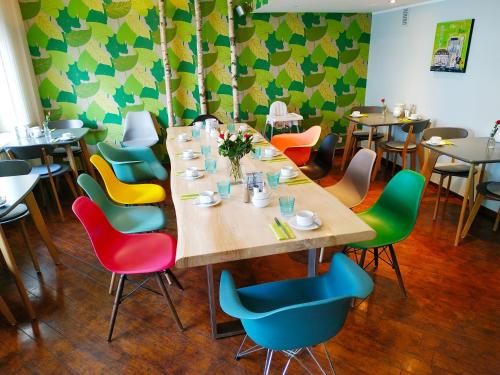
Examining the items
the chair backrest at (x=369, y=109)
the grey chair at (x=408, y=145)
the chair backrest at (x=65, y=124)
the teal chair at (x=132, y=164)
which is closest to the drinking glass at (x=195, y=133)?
the teal chair at (x=132, y=164)

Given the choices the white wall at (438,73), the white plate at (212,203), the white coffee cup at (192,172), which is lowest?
the white plate at (212,203)

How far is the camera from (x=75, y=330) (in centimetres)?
221

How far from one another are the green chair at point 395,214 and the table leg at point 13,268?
209cm

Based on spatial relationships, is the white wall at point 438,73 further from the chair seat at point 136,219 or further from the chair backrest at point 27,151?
the chair backrest at point 27,151

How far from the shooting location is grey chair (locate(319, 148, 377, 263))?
105 inches

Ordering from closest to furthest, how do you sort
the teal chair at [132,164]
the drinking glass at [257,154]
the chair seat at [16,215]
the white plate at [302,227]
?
the white plate at [302,227]
the chair seat at [16,215]
the drinking glass at [257,154]
the teal chair at [132,164]

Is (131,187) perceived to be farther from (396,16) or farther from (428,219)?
(396,16)

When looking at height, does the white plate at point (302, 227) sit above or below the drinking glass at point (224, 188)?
below

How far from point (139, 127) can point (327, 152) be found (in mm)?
2922

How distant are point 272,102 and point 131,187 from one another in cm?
320

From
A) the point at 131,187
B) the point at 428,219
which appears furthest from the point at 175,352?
the point at 428,219

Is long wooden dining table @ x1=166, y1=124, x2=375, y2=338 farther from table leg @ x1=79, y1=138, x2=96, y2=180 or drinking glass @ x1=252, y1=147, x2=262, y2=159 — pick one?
table leg @ x1=79, y1=138, x2=96, y2=180

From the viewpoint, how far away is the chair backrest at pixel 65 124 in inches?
186

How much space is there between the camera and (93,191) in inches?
94.3
